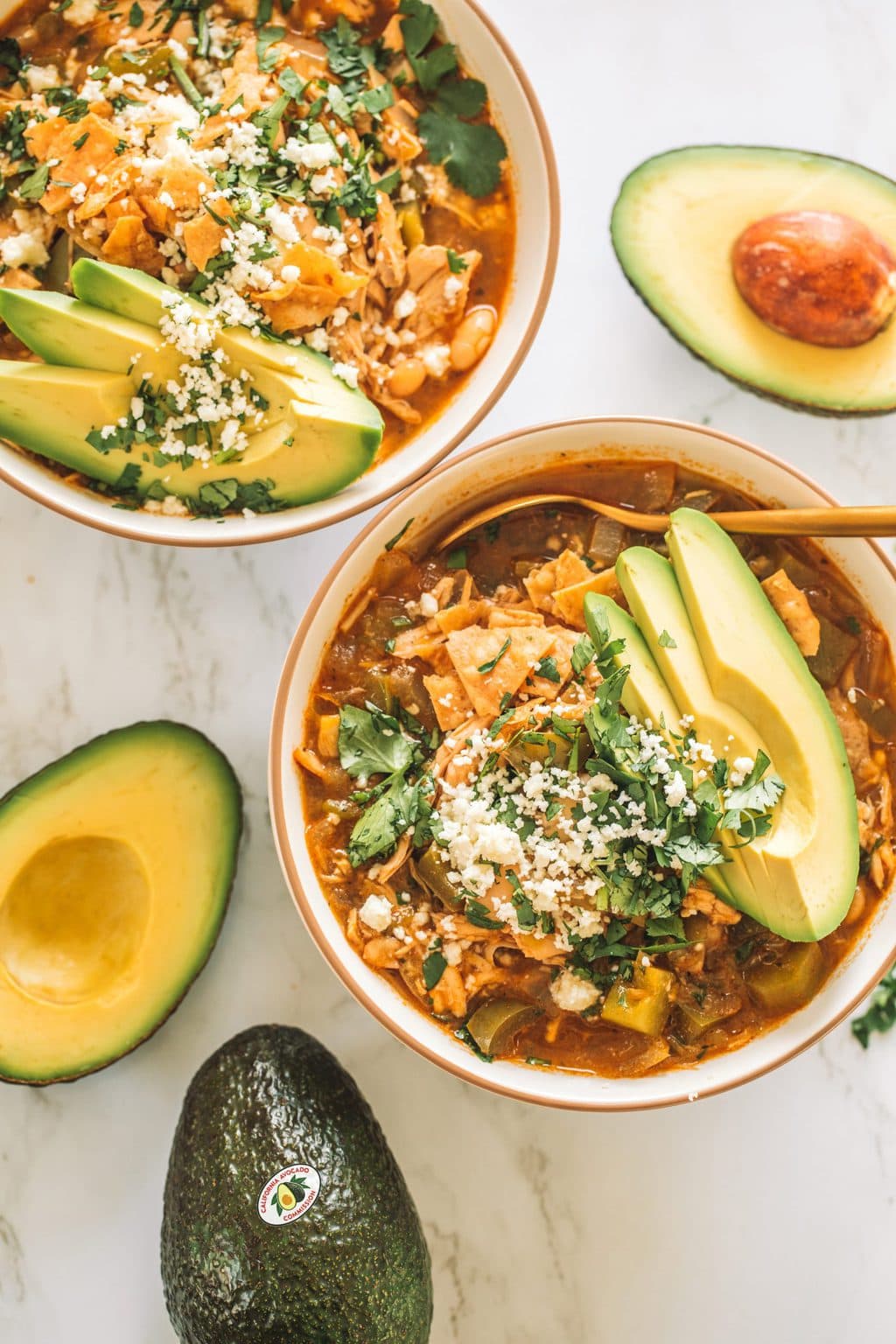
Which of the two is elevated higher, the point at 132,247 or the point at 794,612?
the point at 132,247

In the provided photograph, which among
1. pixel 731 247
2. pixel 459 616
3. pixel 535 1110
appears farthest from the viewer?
pixel 535 1110

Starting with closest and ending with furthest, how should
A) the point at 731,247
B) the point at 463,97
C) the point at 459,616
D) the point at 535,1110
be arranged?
the point at 459,616 → the point at 463,97 → the point at 731,247 → the point at 535,1110

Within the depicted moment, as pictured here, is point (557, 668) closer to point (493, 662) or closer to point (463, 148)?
point (493, 662)

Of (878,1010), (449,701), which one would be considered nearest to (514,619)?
(449,701)

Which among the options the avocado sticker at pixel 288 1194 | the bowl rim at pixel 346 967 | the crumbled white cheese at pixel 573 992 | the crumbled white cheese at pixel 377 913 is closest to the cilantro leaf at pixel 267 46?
the bowl rim at pixel 346 967

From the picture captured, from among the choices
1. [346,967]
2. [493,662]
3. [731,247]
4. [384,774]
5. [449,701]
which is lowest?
[346,967]

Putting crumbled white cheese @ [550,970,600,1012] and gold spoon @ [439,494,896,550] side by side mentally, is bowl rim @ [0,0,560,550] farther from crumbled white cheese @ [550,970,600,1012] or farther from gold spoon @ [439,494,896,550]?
crumbled white cheese @ [550,970,600,1012]

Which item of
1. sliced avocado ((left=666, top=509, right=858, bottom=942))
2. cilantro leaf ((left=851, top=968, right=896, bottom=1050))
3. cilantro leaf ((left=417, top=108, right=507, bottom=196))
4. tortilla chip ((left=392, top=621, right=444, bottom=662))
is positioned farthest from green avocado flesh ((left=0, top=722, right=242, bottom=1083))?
cilantro leaf ((left=851, top=968, right=896, bottom=1050))

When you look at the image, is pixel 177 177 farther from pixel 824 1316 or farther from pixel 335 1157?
pixel 824 1316
